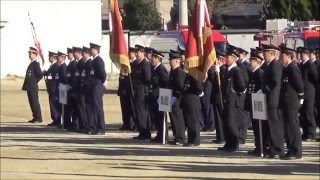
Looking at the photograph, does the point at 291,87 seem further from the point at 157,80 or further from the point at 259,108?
the point at 157,80

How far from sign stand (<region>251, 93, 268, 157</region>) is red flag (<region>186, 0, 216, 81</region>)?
84cm

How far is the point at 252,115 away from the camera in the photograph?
15602mm

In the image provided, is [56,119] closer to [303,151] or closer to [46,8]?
[303,151]

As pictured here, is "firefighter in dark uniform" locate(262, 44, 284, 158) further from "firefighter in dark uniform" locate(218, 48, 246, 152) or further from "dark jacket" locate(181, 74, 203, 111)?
"dark jacket" locate(181, 74, 203, 111)

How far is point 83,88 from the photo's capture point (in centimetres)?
2038

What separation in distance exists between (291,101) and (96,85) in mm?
5916

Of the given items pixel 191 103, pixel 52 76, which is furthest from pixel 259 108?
pixel 52 76

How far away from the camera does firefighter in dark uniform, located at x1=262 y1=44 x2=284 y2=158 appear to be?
1491cm

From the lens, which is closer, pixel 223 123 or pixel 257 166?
pixel 257 166

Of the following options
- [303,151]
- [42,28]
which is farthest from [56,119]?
[42,28]

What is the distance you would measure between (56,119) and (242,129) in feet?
21.9

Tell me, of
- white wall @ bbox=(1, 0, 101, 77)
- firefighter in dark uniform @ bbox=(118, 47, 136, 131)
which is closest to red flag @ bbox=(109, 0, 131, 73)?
firefighter in dark uniform @ bbox=(118, 47, 136, 131)

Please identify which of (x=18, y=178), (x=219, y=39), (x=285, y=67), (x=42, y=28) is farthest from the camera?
(x=42, y=28)

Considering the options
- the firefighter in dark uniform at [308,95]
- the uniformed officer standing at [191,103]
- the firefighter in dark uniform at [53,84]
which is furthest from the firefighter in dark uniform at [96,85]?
the firefighter in dark uniform at [308,95]
